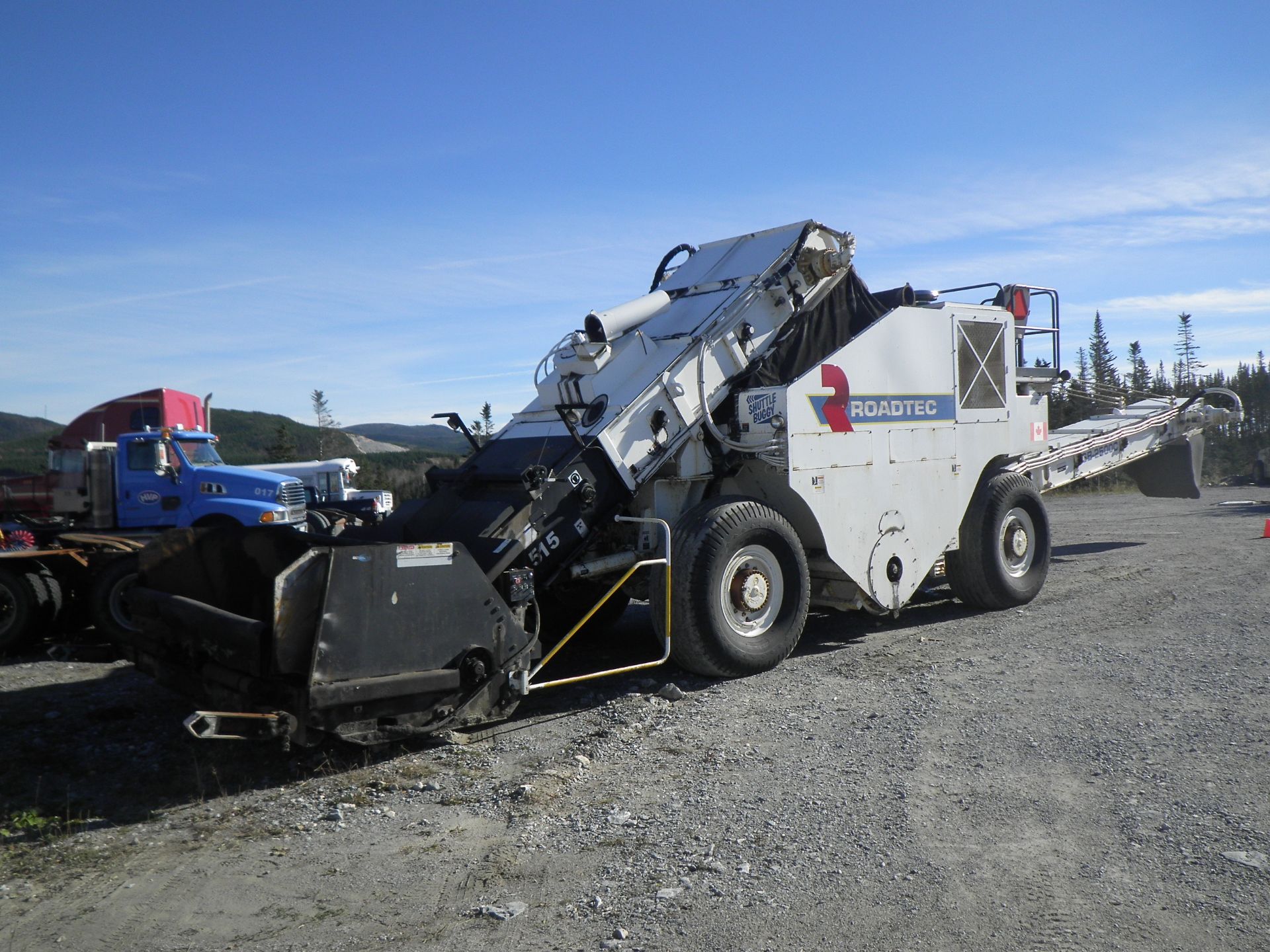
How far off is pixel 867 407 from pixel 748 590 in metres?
1.95

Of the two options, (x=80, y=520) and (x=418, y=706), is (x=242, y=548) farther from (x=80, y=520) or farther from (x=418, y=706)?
(x=80, y=520)

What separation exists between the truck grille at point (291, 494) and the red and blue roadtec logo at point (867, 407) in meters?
8.02

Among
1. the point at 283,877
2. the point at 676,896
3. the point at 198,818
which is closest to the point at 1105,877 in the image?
the point at 676,896

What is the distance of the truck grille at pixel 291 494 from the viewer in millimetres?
13000

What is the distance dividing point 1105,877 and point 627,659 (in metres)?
Result: 4.49

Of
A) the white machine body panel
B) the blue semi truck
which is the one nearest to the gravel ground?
the white machine body panel

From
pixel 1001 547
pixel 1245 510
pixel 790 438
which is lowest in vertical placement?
pixel 1245 510

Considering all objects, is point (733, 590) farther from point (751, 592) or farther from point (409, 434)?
point (409, 434)

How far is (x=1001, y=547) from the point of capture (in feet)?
30.8

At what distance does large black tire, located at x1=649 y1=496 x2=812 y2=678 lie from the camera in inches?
265

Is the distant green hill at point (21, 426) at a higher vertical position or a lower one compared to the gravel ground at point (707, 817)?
higher

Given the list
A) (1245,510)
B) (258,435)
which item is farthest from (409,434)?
(1245,510)

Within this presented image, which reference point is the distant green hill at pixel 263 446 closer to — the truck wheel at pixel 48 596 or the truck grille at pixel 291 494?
the truck grille at pixel 291 494

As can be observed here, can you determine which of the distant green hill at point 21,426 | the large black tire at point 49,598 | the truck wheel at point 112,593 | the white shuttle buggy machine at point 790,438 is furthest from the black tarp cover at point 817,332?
the distant green hill at point 21,426
